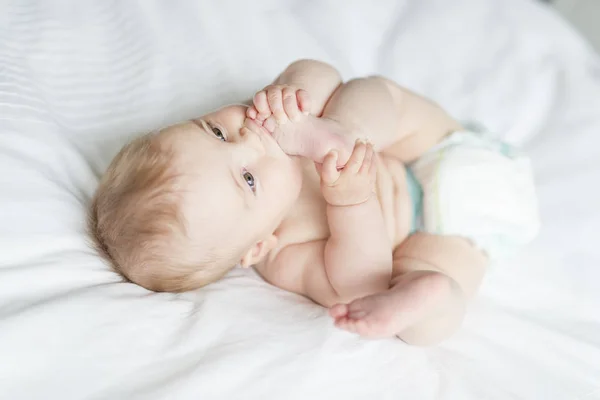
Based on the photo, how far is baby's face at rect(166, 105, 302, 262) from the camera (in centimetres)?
90

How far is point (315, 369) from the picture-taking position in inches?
33.6

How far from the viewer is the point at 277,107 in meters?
0.97

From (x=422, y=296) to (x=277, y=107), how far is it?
36cm

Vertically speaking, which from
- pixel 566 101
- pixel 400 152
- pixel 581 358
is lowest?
pixel 581 358

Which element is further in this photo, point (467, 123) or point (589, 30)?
point (589, 30)

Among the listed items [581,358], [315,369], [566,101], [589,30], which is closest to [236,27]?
[566,101]

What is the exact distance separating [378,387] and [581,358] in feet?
1.27

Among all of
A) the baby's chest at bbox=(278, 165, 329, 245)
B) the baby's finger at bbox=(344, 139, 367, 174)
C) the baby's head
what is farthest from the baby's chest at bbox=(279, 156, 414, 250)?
the baby's finger at bbox=(344, 139, 367, 174)

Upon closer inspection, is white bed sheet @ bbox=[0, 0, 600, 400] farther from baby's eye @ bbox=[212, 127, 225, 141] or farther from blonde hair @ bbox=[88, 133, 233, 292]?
baby's eye @ bbox=[212, 127, 225, 141]

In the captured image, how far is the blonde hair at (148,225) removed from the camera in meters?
0.88

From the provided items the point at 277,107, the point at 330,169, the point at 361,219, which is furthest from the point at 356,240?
the point at 277,107

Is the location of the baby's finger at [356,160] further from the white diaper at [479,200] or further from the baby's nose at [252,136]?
the white diaper at [479,200]

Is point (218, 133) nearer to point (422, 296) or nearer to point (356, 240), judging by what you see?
point (356, 240)

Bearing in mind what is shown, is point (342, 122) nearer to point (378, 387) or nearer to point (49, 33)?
point (378, 387)
